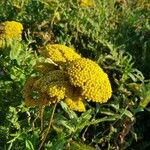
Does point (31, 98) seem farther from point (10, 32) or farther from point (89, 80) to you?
point (10, 32)

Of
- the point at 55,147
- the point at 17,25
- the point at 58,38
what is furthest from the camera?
the point at 58,38

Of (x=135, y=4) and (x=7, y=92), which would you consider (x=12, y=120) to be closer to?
(x=7, y=92)

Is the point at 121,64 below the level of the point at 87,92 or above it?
below

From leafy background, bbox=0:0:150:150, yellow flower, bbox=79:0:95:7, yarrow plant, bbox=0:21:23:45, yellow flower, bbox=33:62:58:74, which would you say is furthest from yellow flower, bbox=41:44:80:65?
yellow flower, bbox=79:0:95:7

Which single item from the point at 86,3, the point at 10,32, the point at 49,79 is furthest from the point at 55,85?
the point at 86,3

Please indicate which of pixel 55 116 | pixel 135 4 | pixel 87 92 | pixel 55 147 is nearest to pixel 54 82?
pixel 87 92

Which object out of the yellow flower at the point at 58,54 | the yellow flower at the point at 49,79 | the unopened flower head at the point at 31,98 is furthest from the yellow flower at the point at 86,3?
the yellow flower at the point at 49,79
